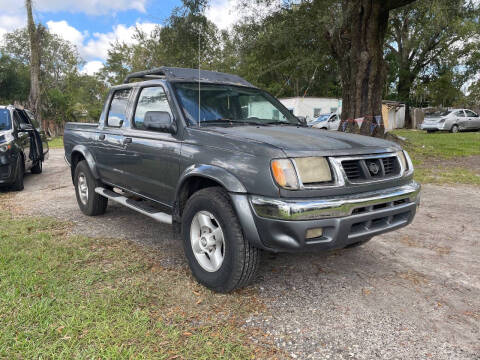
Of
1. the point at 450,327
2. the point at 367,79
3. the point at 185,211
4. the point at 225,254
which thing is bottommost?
the point at 450,327

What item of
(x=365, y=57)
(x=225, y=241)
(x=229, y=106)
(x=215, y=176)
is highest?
(x=365, y=57)

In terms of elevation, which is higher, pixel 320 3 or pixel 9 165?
pixel 320 3

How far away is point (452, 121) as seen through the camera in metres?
24.3

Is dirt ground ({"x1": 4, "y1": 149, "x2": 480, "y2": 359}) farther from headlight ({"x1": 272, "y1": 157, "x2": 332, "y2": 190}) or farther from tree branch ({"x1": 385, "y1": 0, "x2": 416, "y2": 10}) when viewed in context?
tree branch ({"x1": 385, "y1": 0, "x2": 416, "y2": 10})

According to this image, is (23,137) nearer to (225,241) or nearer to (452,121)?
(225,241)

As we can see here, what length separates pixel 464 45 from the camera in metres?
32.0

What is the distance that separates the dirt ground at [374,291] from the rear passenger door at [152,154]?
68 cm

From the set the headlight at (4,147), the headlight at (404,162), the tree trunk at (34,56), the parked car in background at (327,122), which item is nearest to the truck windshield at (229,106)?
the headlight at (404,162)

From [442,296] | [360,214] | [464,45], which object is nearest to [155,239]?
[360,214]

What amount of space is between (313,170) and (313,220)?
0.37m

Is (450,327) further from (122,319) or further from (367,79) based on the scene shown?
(367,79)

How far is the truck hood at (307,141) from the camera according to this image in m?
2.69

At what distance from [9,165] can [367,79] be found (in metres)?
9.87

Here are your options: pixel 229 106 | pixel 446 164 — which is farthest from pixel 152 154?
pixel 446 164
